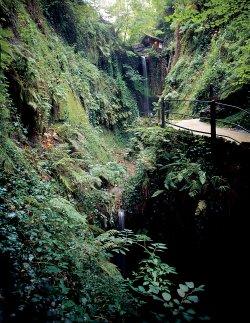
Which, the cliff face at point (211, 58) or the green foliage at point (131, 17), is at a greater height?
the green foliage at point (131, 17)

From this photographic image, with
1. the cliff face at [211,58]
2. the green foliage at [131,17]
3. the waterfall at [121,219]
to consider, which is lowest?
the waterfall at [121,219]

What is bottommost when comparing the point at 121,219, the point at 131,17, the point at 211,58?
the point at 121,219

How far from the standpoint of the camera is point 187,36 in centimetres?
1894

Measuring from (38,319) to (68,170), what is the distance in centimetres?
545

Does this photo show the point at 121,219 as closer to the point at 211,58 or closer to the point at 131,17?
the point at 211,58

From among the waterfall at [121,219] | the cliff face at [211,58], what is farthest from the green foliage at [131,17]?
the waterfall at [121,219]

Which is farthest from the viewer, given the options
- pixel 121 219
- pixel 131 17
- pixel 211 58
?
pixel 131 17

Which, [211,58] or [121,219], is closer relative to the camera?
[121,219]

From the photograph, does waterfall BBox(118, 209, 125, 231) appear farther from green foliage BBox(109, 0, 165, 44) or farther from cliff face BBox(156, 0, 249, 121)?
green foliage BBox(109, 0, 165, 44)

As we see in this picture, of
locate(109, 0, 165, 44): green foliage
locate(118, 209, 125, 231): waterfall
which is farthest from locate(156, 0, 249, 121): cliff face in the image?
locate(118, 209, 125, 231): waterfall

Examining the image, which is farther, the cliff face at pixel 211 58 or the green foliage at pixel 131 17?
the green foliage at pixel 131 17

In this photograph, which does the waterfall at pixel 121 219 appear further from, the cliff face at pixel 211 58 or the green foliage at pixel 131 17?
the green foliage at pixel 131 17

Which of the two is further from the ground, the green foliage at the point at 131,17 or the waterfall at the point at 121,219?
the green foliage at the point at 131,17

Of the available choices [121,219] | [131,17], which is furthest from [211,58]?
[131,17]
